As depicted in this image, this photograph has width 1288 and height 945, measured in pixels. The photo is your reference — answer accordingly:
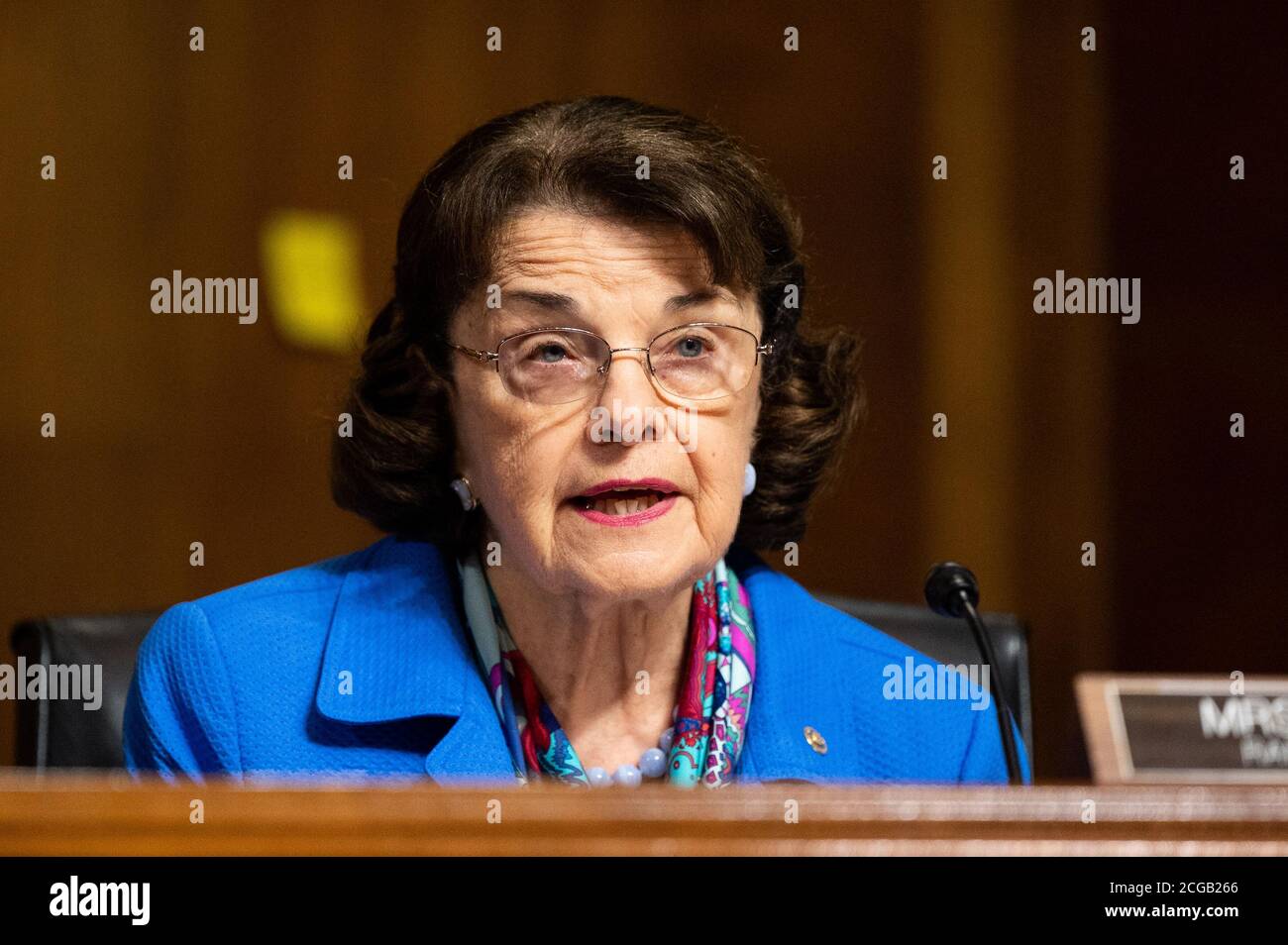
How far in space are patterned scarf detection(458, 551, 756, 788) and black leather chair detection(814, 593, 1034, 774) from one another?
23cm

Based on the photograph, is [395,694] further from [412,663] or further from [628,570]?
[628,570]

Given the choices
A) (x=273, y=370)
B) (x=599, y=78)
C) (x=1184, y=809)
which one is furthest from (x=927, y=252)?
(x=1184, y=809)

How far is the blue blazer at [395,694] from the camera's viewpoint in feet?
4.61

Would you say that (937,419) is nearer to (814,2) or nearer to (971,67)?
(971,67)

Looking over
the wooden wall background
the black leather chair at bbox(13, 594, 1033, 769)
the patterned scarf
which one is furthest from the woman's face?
the wooden wall background

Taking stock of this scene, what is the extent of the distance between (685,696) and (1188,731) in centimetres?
50

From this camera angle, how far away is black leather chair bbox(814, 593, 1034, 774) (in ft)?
5.56

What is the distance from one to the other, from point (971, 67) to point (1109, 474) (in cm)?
83

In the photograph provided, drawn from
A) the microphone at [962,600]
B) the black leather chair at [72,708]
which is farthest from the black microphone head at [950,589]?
the black leather chair at [72,708]

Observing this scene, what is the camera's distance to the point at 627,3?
2.95 m

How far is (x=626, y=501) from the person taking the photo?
1.40 meters
